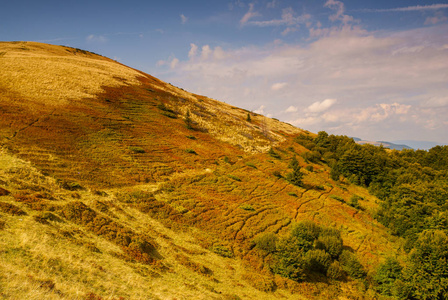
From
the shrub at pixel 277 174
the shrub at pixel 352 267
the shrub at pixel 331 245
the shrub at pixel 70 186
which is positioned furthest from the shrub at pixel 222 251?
the shrub at pixel 277 174

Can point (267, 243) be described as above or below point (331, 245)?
below

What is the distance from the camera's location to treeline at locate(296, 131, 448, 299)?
18281 mm

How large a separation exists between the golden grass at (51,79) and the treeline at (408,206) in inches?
2198

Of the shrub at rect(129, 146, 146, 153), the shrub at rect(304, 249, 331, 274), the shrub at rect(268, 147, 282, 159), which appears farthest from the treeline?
the shrub at rect(129, 146, 146, 153)

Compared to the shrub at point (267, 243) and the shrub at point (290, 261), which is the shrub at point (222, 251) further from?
the shrub at point (290, 261)

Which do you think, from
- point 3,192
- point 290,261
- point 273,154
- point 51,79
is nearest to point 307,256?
point 290,261

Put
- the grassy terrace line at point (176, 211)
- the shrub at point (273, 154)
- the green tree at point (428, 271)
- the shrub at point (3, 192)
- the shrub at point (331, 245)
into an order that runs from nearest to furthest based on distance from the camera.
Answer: the grassy terrace line at point (176, 211), the shrub at point (3, 192), the green tree at point (428, 271), the shrub at point (331, 245), the shrub at point (273, 154)

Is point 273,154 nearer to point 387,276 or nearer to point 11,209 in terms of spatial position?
point 387,276

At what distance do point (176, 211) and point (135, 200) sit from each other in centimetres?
493

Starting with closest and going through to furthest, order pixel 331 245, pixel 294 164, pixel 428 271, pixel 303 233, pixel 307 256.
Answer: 1. pixel 428 271
2. pixel 307 256
3. pixel 303 233
4. pixel 331 245
5. pixel 294 164

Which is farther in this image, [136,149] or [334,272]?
[136,149]

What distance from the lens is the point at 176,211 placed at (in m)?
25.7

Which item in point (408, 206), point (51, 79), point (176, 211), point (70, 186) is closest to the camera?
point (70, 186)

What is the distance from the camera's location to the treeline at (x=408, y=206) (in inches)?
720
